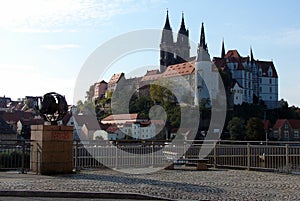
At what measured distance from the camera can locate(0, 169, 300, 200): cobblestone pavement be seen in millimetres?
11508

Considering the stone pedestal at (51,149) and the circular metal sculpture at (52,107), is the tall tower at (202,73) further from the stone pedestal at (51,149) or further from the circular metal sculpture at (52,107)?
the stone pedestal at (51,149)

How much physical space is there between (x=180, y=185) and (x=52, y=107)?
19.5 feet

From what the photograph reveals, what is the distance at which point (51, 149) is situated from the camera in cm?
1605

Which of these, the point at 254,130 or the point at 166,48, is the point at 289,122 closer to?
the point at 254,130

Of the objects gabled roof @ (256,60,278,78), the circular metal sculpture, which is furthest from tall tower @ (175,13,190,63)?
the circular metal sculpture

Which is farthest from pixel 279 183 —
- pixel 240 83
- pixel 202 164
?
pixel 240 83

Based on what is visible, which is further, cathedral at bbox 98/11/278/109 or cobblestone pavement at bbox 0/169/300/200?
cathedral at bbox 98/11/278/109

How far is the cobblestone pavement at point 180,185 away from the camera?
453 inches

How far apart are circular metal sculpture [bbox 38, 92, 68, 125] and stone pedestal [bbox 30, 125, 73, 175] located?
674 millimetres

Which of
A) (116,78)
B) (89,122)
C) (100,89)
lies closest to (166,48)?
(116,78)

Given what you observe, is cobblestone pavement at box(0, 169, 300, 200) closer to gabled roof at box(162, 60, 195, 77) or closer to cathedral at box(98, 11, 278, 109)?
cathedral at box(98, 11, 278, 109)

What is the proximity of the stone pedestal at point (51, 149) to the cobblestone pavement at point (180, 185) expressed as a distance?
611mm

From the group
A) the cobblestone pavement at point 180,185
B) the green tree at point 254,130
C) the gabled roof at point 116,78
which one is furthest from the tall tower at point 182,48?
the cobblestone pavement at point 180,185

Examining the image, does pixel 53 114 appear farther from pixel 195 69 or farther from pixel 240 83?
pixel 240 83
